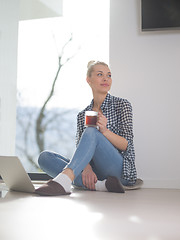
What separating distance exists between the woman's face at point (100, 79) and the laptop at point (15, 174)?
0.94 metres

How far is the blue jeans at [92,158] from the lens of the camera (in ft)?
7.00

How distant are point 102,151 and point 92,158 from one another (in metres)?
0.18

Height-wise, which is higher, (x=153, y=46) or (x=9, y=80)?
(x=153, y=46)

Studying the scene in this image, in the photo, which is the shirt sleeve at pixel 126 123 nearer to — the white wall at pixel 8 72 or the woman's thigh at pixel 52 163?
the woman's thigh at pixel 52 163

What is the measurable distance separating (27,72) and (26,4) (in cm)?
73

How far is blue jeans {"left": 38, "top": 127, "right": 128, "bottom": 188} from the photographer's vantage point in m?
2.13

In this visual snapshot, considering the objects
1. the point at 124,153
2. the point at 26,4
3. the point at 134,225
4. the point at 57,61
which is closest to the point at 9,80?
the point at 57,61

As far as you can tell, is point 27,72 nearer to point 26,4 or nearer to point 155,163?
point 26,4

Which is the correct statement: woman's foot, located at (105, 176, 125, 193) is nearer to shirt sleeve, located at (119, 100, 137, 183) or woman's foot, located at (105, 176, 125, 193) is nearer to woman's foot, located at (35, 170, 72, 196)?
shirt sleeve, located at (119, 100, 137, 183)

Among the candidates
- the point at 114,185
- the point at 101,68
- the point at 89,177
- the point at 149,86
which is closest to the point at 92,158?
the point at 89,177

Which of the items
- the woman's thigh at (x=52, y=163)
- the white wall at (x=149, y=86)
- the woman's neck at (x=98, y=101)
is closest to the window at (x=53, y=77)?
the white wall at (x=149, y=86)

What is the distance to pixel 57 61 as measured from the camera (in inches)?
151

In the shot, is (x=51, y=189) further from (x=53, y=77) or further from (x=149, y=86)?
(x=53, y=77)

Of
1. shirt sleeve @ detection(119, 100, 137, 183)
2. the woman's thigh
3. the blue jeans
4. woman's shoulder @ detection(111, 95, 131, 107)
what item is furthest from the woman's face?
the woman's thigh
